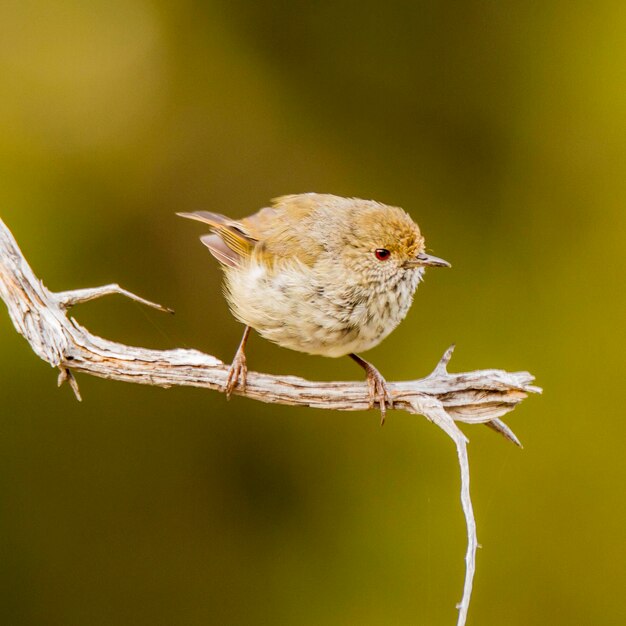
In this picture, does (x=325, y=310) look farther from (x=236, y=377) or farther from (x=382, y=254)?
(x=236, y=377)

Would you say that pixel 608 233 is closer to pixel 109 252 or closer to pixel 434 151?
pixel 434 151

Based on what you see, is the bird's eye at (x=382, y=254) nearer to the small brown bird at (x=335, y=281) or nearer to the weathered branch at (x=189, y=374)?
the small brown bird at (x=335, y=281)

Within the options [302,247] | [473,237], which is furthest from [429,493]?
[302,247]

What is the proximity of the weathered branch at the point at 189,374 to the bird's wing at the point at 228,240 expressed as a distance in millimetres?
598

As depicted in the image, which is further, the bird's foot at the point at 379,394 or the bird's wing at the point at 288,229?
the bird's wing at the point at 288,229

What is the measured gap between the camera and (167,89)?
208 inches

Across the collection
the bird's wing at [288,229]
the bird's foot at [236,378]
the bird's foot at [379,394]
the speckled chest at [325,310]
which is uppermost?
the bird's wing at [288,229]

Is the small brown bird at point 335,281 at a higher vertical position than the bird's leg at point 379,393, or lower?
higher

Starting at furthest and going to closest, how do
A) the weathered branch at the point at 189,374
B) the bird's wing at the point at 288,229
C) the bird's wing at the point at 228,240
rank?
1. the bird's wing at the point at 228,240
2. the bird's wing at the point at 288,229
3. the weathered branch at the point at 189,374

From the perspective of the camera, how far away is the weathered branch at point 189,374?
8.68ft

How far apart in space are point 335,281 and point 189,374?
63cm

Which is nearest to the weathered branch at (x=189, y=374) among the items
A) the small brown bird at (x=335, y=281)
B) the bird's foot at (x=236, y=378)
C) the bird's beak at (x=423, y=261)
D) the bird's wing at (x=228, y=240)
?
the bird's foot at (x=236, y=378)

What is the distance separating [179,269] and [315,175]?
103 cm

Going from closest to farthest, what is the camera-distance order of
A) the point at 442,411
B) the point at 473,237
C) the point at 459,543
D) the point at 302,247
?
the point at 442,411 < the point at 302,247 < the point at 459,543 < the point at 473,237
